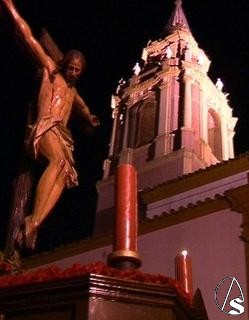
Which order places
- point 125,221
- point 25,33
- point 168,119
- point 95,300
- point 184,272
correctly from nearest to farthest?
point 95,300, point 125,221, point 184,272, point 25,33, point 168,119

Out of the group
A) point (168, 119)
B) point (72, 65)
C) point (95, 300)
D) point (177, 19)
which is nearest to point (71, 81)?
point (72, 65)

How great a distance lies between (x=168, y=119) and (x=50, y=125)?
21746 millimetres

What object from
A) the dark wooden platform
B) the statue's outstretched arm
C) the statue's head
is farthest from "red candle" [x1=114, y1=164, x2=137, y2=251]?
the statue's outstretched arm

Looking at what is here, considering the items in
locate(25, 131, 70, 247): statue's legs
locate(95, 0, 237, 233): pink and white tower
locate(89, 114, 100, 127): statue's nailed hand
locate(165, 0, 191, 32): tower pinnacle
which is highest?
locate(165, 0, 191, 32): tower pinnacle

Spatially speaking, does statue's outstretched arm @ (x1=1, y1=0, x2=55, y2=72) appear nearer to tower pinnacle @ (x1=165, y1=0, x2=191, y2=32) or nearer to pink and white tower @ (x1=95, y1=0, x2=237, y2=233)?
pink and white tower @ (x1=95, y1=0, x2=237, y2=233)

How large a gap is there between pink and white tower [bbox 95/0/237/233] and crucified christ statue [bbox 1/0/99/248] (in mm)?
19214

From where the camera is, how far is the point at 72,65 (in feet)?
16.6

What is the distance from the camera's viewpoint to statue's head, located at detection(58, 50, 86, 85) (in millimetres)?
5031

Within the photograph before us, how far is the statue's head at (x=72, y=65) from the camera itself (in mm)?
5031

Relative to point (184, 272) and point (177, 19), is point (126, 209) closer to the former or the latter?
point (184, 272)

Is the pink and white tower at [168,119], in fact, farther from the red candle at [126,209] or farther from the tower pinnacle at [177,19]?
the red candle at [126,209]

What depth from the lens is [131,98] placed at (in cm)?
2852

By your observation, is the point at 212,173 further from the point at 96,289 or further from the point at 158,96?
the point at 96,289

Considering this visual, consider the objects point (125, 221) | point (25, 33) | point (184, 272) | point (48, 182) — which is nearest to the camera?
point (125, 221)
